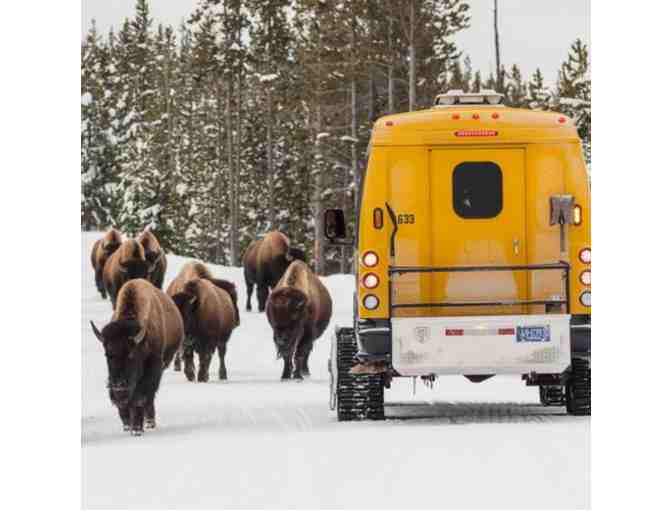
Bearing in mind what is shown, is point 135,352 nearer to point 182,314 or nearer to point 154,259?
point 182,314

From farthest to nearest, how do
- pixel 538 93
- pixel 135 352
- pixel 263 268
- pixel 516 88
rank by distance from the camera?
pixel 263 268 < pixel 516 88 < pixel 538 93 < pixel 135 352

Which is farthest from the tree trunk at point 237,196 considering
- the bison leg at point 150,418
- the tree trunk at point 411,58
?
the bison leg at point 150,418

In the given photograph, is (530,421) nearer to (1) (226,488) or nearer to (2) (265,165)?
(1) (226,488)

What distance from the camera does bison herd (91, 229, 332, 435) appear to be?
44.2 ft

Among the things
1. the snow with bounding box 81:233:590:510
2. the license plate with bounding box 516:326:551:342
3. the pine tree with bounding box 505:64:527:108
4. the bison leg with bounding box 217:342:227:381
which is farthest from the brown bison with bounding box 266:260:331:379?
the pine tree with bounding box 505:64:527:108

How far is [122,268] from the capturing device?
3272cm

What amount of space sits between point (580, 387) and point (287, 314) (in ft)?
23.0

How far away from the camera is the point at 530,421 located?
1341 cm

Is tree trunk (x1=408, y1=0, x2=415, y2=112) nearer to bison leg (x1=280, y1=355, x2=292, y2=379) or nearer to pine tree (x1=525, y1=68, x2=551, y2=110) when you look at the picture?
pine tree (x1=525, y1=68, x2=551, y2=110)

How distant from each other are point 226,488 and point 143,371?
3424 mm

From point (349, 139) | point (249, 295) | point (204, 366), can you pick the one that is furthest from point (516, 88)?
point (204, 366)

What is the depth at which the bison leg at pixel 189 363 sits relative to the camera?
2120cm

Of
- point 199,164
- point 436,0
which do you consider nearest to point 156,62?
point 199,164

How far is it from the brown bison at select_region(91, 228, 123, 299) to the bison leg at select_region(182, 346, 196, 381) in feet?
46.1
